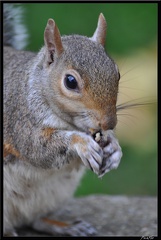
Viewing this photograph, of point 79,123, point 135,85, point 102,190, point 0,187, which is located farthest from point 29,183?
point 135,85

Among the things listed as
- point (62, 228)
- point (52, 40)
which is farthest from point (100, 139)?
point (62, 228)

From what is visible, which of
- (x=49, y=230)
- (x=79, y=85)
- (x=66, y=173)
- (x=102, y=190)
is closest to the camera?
(x=79, y=85)

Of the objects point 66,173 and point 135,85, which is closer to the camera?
point 66,173

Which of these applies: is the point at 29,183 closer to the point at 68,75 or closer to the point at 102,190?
the point at 68,75

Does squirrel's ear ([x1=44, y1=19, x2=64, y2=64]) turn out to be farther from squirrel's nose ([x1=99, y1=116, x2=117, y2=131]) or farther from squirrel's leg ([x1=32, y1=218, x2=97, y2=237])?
squirrel's leg ([x1=32, y1=218, x2=97, y2=237])

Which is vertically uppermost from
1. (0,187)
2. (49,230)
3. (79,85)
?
(79,85)

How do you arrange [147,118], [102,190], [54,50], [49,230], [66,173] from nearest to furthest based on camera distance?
[54,50] < [66,173] < [49,230] < [102,190] < [147,118]

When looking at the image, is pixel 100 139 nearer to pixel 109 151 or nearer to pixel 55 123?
pixel 109 151
